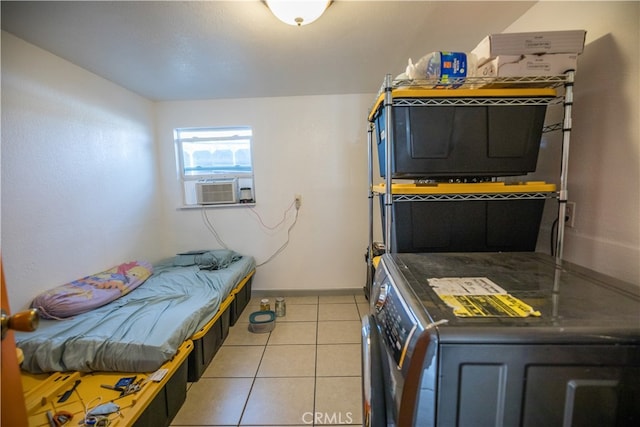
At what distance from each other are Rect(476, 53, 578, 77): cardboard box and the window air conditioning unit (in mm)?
2486

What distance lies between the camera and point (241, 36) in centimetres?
165

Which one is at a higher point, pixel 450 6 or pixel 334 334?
pixel 450 6

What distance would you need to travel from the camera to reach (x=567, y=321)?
558mm

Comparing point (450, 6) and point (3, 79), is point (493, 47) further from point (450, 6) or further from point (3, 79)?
point (3, 79)

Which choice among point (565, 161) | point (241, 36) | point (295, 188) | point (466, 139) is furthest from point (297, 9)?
point (295, 188)

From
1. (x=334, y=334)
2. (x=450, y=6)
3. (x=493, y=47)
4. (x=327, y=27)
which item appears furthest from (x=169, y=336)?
(x=450, y=6)

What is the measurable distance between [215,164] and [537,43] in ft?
9.43

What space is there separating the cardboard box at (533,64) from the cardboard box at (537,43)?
18 millimetres

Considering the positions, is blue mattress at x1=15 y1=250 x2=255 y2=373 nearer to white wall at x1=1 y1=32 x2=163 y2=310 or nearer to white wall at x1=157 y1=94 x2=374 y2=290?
white wall at x1=1 y1=32 x2=163 y2=310

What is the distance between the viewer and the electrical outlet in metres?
1.27

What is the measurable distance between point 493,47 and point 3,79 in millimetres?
2674

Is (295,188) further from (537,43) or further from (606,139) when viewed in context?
(606,139)

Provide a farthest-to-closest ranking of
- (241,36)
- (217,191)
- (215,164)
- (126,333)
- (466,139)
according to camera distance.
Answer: (215,164), (217,191), (241,36), (126,333), (466,139)

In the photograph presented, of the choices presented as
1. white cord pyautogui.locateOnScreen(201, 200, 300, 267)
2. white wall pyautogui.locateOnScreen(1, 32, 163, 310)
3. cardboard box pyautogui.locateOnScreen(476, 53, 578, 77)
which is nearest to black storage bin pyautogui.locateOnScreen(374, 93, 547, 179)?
cardboard box pyautogui.locateOnScreen(476, 53, 578, 77)
